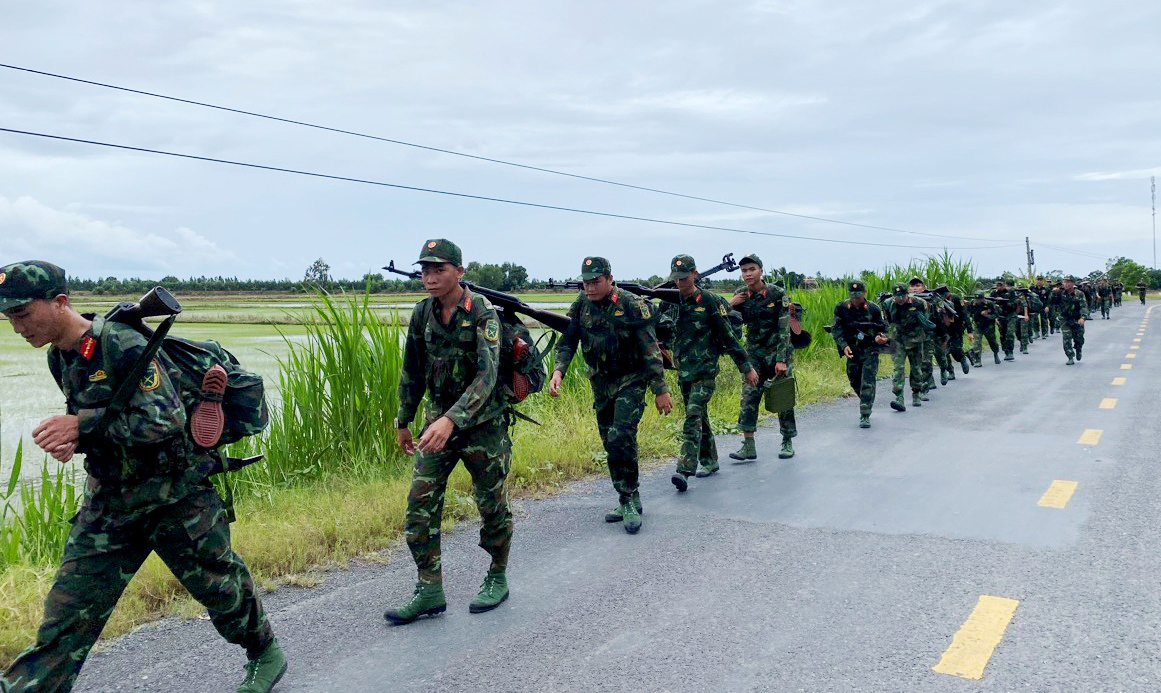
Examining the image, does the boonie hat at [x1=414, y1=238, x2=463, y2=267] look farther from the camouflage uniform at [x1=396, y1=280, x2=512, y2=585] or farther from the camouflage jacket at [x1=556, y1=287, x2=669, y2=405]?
the camouflage jacket at [x1=556, y1=287, x2=669, y2=405]

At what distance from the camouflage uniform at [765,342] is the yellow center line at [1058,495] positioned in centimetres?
253

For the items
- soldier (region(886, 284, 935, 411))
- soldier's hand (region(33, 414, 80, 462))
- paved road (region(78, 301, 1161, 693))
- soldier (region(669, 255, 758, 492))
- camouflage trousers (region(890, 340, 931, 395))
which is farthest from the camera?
soldier (region(886, 284, 935, 411))

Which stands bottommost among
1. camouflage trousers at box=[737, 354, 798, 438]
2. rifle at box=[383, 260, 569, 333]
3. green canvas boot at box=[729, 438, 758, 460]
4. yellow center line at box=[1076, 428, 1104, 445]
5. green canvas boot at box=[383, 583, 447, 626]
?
yellow center line at box=[1076, 428, 1104, 445]

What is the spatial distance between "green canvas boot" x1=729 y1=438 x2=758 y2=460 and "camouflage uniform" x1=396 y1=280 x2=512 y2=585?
14.3ft

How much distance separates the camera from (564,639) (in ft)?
13.9

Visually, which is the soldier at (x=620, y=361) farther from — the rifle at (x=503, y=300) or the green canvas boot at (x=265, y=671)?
the green canvas boot at (x=265, y=671)

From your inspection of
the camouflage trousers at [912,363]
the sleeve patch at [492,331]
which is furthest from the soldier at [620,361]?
the camouflage trousers at [912,363]

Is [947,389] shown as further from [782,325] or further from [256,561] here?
[256,561]

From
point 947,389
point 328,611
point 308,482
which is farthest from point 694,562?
→ point 947,389

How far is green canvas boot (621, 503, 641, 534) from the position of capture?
20.2 feet

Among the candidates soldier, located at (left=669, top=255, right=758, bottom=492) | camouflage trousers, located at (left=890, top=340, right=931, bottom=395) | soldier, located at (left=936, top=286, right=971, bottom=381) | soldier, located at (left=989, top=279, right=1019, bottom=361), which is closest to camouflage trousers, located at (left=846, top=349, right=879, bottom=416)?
camouflage trousers, located at (left=890, top=340, right=931, bottom=395)

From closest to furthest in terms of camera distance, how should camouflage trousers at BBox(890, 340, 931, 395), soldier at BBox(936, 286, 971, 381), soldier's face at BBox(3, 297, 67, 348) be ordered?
1. soldier's face at BBox(3, 297, 67, 348)
2. camouflage trousers at BBox(890, 340, 931, 395)
3. soldier at BBox(936, 286, 971, 381)

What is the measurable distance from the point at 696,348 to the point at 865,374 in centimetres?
400

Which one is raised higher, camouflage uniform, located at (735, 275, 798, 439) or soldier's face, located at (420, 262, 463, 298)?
soldier's face, located at (420, 262, 463, 298)
